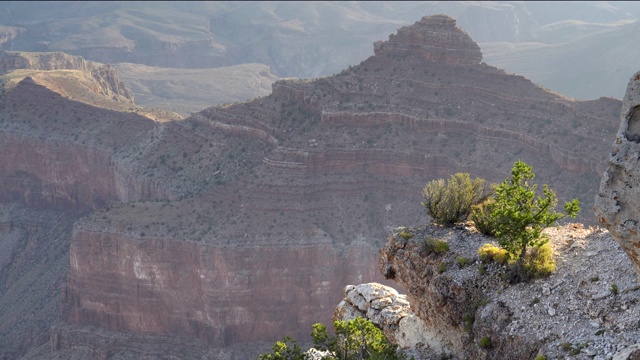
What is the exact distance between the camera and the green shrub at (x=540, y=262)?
82.3 ft

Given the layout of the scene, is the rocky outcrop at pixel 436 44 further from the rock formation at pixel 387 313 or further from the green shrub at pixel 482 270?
the green shrub at pixel 482 270

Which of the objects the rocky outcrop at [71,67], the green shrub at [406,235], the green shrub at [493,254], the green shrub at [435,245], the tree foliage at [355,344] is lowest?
the rocky outcrop at [71,67]

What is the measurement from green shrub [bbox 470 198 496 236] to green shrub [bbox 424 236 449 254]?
5.40ft

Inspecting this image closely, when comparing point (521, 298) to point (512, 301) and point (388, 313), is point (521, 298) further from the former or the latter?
point (388, 313)

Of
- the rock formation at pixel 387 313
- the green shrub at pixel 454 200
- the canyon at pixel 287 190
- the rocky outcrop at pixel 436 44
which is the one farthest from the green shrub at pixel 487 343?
the rocky outcrop at pixel 436 44

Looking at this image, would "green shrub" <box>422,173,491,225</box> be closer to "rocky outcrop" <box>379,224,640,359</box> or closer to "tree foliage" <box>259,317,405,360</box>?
"rocky outcrop" <box>379,224,640,359</box>

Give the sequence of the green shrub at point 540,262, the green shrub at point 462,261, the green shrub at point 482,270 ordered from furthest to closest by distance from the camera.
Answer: the green shrub at point 462,261 → the green shrub at point 482,270 → the green shrub at point 540,262

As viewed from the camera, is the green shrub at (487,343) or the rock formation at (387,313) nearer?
the green shrub at (487,343)

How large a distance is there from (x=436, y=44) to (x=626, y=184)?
55472mm

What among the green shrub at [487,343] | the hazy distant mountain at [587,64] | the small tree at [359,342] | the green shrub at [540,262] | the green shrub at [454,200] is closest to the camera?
the green shrub at [487,343]

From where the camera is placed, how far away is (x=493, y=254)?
26625 millimetres

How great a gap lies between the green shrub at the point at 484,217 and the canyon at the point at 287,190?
31359mm

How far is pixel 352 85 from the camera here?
7244cm

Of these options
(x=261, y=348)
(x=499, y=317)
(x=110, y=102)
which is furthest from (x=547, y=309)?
(x=110, y=102)
